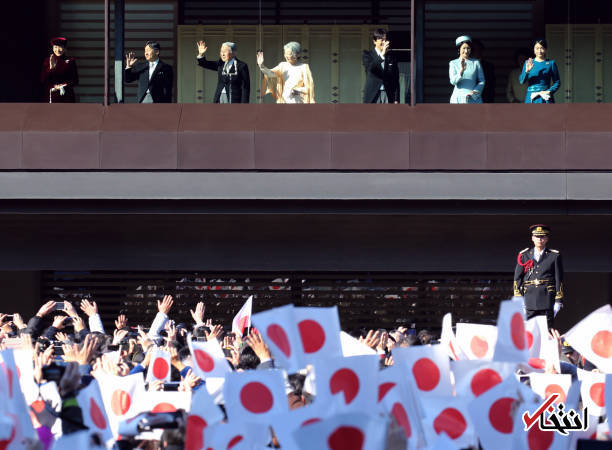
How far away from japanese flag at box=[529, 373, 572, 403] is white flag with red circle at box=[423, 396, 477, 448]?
1.11 metres

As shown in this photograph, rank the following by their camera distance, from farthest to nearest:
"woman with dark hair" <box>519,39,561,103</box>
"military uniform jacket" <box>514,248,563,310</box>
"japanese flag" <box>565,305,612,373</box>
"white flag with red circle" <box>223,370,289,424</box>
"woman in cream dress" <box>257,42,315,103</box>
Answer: "woman in cream dress" <box>257,42,315,103</box>
"woman with dark hair" <box>519,39,561,103</box>
"military uniform jacket" <box>514,248,563,310</box>
"japanese flag" <box>565,305,612,373</box>
"white flag with red circle" <box>223,370,289,424</box>

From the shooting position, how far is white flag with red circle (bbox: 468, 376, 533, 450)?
6082 millimetres

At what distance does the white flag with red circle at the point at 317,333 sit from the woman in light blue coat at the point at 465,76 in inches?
391

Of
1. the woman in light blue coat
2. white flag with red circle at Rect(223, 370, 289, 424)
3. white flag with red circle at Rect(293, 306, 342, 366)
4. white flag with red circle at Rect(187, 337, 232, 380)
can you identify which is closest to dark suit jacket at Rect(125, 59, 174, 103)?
the woman in light blue coat

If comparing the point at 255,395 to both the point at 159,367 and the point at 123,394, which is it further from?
the point at 159,367

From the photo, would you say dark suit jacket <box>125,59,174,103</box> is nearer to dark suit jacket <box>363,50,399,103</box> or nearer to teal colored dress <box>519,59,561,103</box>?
dark suit jacket <box>363,50,399,103</box>

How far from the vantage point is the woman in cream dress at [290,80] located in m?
16.1

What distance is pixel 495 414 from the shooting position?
6.10m

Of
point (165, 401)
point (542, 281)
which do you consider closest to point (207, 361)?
point (165, 401)

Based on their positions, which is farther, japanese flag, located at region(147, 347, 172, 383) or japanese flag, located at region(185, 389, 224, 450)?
japanese flag, located at region(147, 347, 172, 383)

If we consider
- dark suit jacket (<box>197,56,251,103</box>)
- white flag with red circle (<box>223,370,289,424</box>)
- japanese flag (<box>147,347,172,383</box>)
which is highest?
dark suit jacket (<box>197,56,251,103</box>)

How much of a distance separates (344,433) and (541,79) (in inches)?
445

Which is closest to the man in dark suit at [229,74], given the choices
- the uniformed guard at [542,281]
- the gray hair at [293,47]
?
the gray hair at [293,47]

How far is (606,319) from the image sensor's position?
24.7ft
